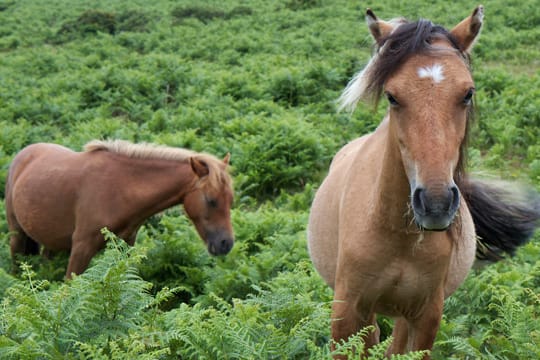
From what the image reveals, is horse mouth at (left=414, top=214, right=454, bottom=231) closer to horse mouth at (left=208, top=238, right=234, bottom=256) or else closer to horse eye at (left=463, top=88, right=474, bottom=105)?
horse eye at (left=463, top=88, right=474, bottom=105)

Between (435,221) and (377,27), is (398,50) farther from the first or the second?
(435,221)

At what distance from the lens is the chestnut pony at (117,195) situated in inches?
234

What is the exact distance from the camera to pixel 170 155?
6281 mm

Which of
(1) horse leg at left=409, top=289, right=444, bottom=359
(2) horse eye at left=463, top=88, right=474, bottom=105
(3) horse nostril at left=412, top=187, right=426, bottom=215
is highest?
(2) horse eye at left=463, top=88, right=474, bottom=105

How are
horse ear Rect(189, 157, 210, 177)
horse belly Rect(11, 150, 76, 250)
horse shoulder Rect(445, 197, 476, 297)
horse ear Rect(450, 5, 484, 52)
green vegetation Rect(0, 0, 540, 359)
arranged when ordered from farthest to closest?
1. horse belly Rect(11, 150, 76, 250)
2. horse ear Rect(189, 157, 210, 177)
3. horse shoulder Rect(445, 197, 476, 297)
4. green vegetation Rect(0, 0, 540, 359)
5. horse ear Rect(450, 5, 484, 52)

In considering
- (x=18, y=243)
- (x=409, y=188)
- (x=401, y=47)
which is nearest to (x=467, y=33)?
(x=401, y=47)

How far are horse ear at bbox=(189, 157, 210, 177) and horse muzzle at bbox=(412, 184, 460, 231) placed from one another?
12.4 ft

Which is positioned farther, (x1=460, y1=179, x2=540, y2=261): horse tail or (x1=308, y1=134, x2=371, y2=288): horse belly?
(x1=460, y1=179, x2=540, y2=261): horse tail

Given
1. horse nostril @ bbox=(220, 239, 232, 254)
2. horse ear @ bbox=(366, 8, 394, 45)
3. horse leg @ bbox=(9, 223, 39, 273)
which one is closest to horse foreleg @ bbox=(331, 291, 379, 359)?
horse ear @ bbox=(366, 8, 394, 45)

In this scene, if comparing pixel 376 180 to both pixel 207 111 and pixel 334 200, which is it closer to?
pixel 334 200

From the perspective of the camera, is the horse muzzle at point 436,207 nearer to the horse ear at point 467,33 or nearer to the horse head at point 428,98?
the horse head at point 428,98

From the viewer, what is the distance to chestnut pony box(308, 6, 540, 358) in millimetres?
2520

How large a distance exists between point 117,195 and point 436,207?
431 centimetres

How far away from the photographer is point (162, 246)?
6535 mm
